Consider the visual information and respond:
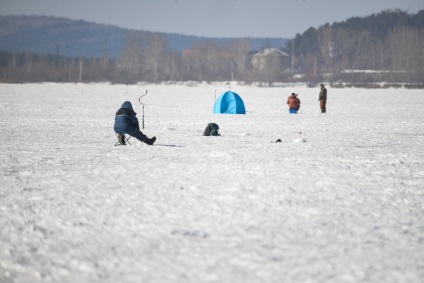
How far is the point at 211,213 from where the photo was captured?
5.73 m

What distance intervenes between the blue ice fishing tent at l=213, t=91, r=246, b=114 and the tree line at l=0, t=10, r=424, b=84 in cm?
6602

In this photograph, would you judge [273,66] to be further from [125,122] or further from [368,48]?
[125,122]

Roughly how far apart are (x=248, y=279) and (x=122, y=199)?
268 centimetres

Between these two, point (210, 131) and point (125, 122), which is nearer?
point (125, 122)

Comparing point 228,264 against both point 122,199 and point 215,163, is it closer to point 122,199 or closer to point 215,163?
point 122,199

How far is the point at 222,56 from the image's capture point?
5153 inches

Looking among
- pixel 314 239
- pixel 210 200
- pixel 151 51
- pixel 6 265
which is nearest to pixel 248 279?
pixel 314 239

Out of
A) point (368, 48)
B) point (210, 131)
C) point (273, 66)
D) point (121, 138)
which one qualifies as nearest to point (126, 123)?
point (121, 138)

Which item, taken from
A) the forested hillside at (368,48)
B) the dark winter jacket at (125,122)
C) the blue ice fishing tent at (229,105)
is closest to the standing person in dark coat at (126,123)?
the dark winter jacket at (125,122)

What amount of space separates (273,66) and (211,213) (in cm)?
10021

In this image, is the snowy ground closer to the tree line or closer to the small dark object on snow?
the small dark object on snow

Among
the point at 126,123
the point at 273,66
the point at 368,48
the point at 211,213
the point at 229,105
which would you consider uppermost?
the point at 368,48

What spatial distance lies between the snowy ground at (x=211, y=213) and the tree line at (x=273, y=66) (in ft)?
257

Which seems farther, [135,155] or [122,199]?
[135,155]
